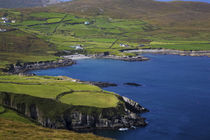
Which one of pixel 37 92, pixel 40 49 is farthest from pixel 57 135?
pixel 40 49

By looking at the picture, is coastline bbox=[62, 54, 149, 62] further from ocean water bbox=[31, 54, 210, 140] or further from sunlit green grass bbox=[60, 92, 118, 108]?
sunlit green grass bbox=[60, 92, 118, 108]

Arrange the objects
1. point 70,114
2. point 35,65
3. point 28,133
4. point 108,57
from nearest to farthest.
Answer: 1. point 28,133
2. point 70,114
3. point 35,65
4. point 108,57

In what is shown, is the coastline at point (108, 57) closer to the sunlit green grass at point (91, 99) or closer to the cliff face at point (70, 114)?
the sunlit green grass at point (91, 99)

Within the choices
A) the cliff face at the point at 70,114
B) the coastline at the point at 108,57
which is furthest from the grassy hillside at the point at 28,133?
the coastline at the point at 108,57

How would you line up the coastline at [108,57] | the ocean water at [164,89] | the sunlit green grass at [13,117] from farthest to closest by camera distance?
the coastline at [108,57] → the ocean water at [164,89] → the sunlit green grass at [13,117]

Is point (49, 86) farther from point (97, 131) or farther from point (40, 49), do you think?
point (40, 49)

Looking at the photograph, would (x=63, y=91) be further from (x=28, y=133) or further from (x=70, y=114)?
(x=28, y=133)

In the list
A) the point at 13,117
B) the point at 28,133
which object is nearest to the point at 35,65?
the point at 13,117
